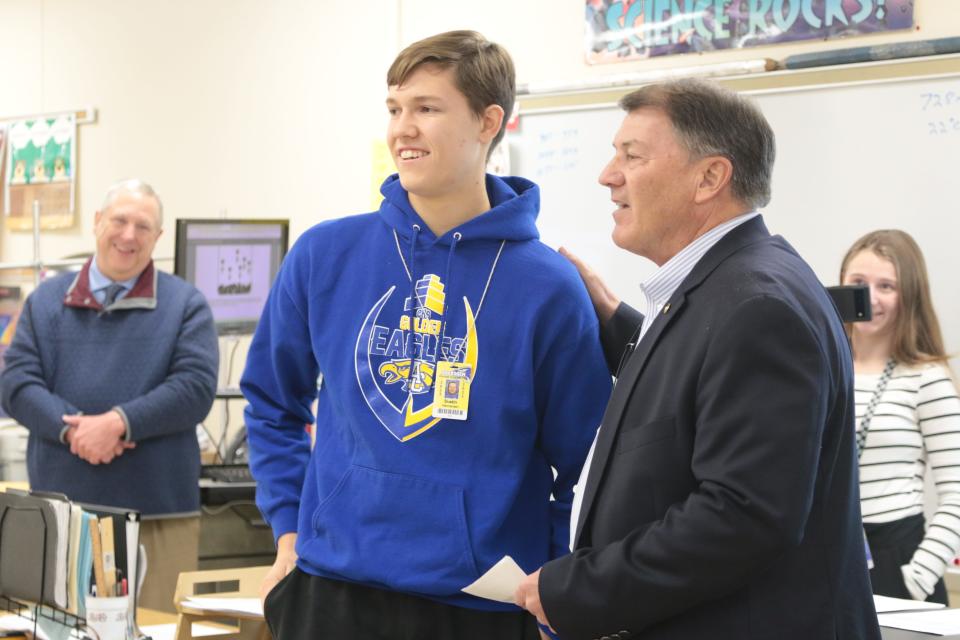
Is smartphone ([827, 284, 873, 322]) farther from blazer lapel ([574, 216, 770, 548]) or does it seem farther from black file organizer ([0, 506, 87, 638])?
black file organizer ([0, 506, 87, 638])

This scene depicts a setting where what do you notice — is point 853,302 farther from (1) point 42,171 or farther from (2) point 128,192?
(1) point 42,171

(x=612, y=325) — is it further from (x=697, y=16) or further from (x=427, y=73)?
(x=697, y=16)

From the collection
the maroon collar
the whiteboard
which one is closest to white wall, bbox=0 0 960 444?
the whiteboard

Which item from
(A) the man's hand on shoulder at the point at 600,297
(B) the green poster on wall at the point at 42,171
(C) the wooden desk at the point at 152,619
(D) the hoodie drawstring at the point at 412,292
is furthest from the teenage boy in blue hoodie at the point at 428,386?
(B) the green poster on wall at the point at 42,171

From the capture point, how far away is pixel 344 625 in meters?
1.58

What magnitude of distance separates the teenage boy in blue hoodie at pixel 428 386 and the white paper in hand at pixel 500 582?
0.06 metres

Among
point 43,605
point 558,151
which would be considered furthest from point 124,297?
point 558,151

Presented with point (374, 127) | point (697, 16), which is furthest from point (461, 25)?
point (697, 16)

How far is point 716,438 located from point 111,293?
2.58m

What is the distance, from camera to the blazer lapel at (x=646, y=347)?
1373 millimetres

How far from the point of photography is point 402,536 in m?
1.55

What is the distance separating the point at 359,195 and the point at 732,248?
3852 millimetres

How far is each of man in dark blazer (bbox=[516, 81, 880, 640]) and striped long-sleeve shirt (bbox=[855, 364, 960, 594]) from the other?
1.65m

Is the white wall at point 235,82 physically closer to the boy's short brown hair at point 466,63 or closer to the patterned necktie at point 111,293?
the patterned necktie at point 111,293
